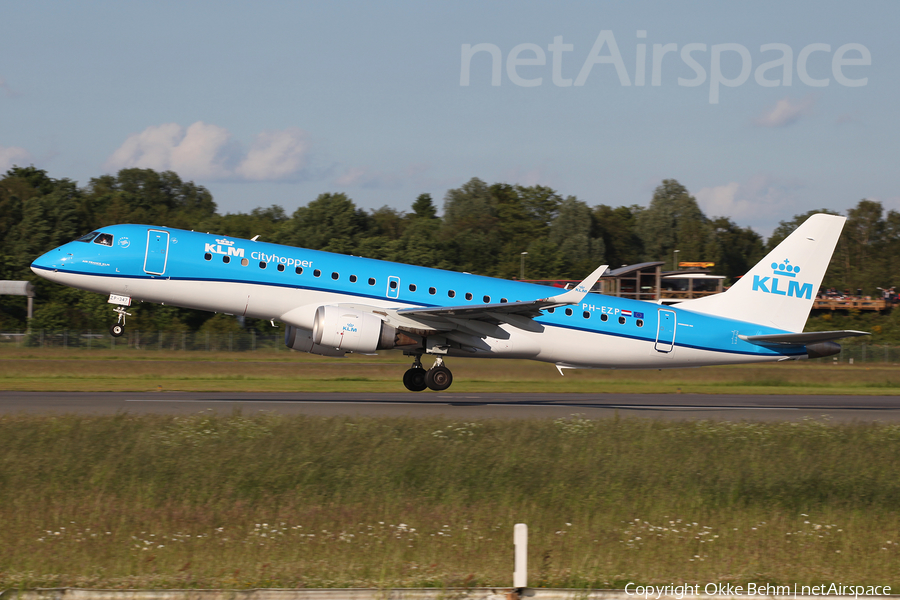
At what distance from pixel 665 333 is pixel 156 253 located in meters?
15.9

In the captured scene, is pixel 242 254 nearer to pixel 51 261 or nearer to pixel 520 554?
pixel 51 261

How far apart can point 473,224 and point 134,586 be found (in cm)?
13173

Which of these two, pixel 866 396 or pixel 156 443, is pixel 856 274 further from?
pixel 156 443

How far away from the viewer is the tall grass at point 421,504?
31.4 feet

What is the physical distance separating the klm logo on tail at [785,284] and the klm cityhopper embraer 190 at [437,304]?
0.03 m

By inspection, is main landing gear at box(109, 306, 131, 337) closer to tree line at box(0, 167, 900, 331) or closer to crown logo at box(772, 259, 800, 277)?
crown logo at box(772, 259, 800, 277)

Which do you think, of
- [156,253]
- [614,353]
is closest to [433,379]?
[614,353]

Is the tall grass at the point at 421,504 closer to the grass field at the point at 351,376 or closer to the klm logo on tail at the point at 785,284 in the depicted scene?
the klm logo on tail at the point at 785,284

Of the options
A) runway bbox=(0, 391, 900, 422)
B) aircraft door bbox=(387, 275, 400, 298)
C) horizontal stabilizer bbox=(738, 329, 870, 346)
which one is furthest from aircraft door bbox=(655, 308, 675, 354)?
aircraft door bbox=(387, 275, 400, 298)

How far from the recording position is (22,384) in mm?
31094

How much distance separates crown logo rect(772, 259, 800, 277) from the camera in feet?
94.8

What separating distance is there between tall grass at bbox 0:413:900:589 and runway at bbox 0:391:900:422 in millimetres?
4332

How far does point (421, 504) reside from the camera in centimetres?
1212

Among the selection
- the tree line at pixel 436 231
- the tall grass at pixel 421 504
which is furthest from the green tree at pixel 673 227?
the tall grass at pixel 421 504
